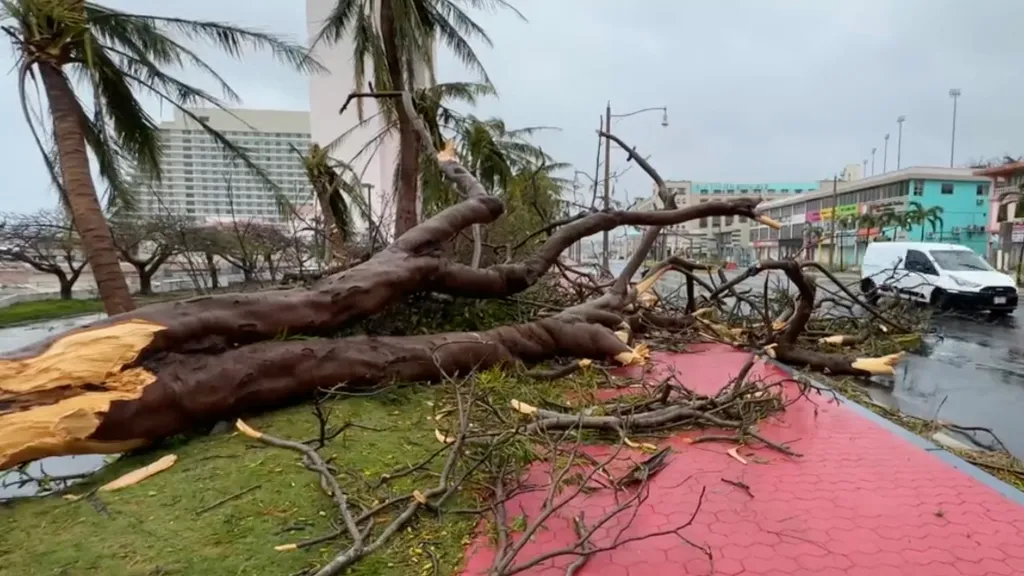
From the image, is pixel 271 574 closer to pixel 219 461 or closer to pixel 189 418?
pixel 219 461

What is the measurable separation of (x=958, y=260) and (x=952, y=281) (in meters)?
1.25

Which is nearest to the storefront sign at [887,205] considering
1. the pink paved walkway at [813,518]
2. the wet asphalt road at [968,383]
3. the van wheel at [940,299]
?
the van wheel at [940,299]

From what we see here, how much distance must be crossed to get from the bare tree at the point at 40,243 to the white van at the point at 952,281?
76.7 ft

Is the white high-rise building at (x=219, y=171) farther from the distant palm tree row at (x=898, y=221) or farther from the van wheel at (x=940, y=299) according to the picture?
the distant palm tree row at (x=898, y=221)

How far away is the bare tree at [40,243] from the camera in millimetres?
19656

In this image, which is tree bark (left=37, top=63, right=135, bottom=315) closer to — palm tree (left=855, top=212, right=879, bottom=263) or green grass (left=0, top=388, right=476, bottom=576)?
green grass (left=0, top=388, right=476, bottom=576)

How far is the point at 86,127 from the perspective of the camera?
8109 millimetres

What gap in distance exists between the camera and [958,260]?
15.3 m

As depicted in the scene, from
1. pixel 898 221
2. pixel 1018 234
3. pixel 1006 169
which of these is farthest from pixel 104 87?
pixel 898 221

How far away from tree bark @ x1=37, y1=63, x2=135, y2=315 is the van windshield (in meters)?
17.5

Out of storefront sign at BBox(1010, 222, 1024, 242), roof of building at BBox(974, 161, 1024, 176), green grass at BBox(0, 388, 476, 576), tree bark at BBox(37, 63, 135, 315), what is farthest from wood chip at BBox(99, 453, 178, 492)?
roof of building at BBox(974, 161, 1024, 176)

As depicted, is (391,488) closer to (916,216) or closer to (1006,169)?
(1006,169)

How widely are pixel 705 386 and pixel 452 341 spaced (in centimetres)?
227

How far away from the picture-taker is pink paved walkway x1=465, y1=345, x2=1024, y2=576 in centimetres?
232
